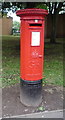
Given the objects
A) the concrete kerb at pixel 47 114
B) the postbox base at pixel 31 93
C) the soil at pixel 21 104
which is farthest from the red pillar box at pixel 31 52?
the concrete kerb at pixel 47 114

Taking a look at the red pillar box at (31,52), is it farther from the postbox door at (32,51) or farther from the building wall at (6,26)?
the building wall at (6,26)

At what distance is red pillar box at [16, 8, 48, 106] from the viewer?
2.93m

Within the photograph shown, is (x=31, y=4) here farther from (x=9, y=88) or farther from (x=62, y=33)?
(x=62, y=33)

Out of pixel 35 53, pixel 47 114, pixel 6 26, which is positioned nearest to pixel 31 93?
pixel 47 114

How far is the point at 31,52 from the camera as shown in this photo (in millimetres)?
3037

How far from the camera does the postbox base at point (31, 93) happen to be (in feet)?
10.3

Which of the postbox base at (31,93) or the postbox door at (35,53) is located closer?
the postbox door at (35,53)

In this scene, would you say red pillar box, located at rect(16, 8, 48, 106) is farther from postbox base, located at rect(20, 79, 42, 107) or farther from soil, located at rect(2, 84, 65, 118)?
soil, located at rect(2, 84, 65, 118)

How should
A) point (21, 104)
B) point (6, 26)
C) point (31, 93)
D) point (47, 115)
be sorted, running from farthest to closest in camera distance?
point (6, 26) → point (21, 104) → point (31, 93) → point (47, 115)

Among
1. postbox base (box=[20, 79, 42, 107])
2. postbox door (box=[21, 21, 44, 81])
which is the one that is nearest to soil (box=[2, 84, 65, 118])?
postbox base (box=[20, 79, 42, 107])

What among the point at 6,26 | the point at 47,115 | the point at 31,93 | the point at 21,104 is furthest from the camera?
the point at 6,26

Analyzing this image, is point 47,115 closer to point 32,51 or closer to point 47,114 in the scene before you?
point 47,114

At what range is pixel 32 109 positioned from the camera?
10.3 ft

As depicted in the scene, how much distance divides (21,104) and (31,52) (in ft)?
3.34
